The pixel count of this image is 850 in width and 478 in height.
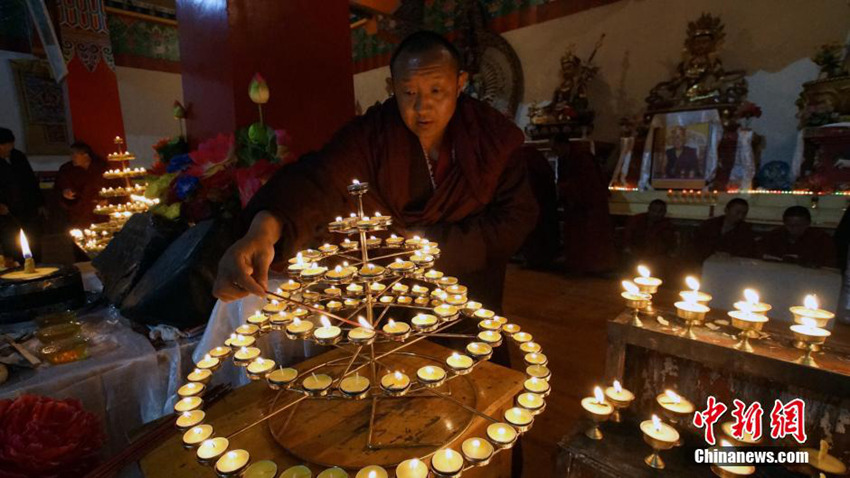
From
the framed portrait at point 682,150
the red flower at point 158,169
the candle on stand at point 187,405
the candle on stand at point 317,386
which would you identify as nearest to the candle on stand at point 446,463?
the candle on stand at point 317,386

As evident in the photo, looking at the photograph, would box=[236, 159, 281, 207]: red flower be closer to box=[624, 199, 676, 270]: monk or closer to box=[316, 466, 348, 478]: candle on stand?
box=[316, 466, 348, 478]: candle on stand

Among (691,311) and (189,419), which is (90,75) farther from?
(691,311)

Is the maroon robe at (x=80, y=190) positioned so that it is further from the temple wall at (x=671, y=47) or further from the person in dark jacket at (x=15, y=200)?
the temple wall at (x=671, y=47)

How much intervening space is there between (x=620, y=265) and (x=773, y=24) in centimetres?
294

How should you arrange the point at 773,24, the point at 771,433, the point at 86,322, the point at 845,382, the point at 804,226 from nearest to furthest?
1. the point at 845,382
2. the point at 771,433
3. the point at 86,322
4. the point at 804,226
5. the point at 773,24

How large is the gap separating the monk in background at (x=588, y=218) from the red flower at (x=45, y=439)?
14.6 feet

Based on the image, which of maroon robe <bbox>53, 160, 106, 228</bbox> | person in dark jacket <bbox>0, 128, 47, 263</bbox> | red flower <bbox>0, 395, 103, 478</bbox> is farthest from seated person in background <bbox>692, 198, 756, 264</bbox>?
person in dark jacket <bbox>0, 128, 47, 263</bbox>

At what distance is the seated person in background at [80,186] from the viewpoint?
3.94 meters

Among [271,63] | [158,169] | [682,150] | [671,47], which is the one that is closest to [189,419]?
[158,169]

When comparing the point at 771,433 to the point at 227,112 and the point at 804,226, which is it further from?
the point at 804,226

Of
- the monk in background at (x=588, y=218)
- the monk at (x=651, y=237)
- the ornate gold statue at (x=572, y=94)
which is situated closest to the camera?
the monk at (x=651, y=237)

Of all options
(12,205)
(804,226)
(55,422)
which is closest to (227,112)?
(55,422)

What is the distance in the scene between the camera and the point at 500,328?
3.02 feet

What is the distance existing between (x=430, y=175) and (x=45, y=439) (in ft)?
4.04
